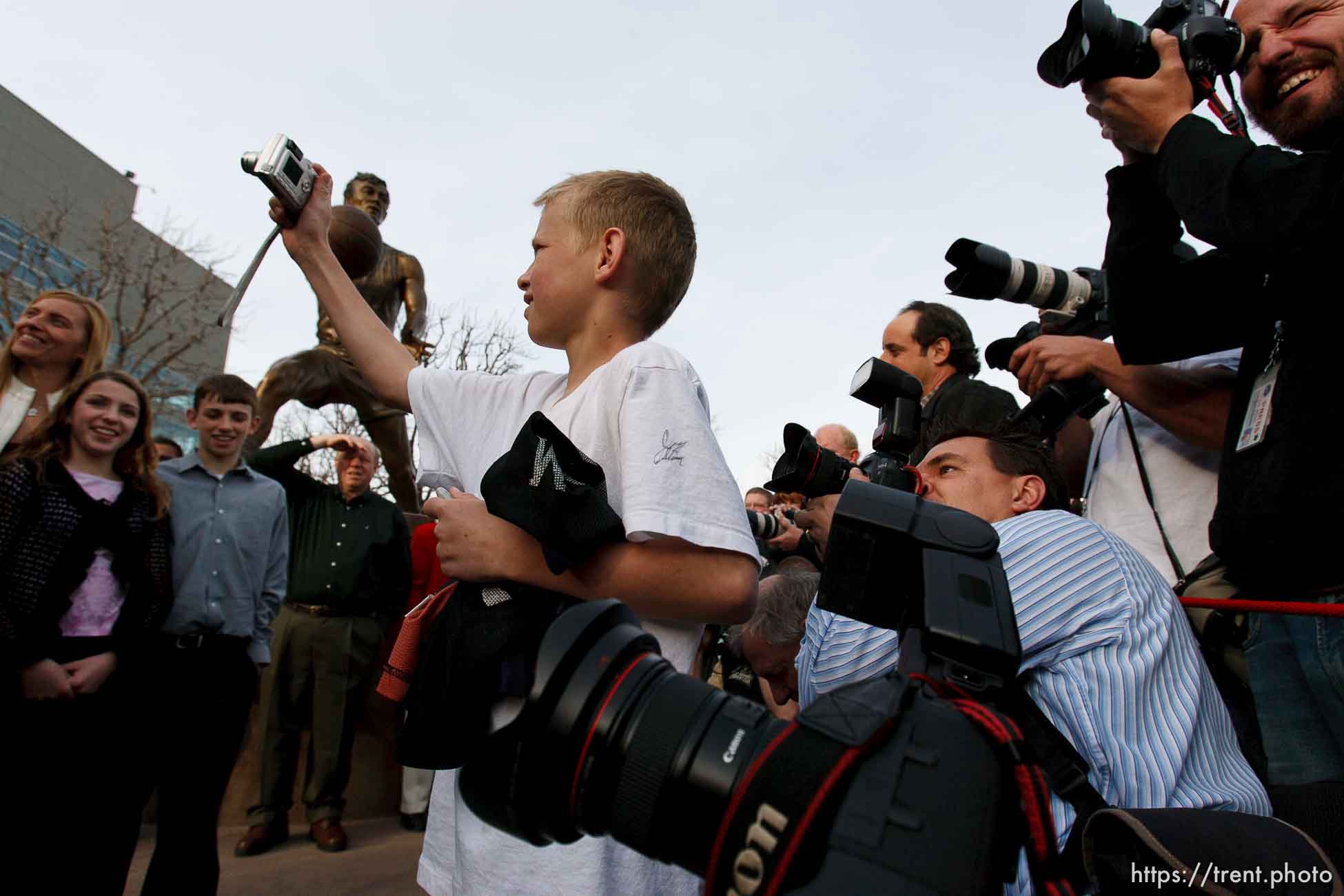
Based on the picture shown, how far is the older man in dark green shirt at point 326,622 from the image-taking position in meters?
4.36

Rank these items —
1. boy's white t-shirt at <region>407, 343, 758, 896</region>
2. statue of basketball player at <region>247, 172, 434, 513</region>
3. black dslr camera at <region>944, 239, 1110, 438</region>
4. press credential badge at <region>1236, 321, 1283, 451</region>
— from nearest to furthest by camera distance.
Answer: boy's white t-shirt at <region>407, 343, 758, 896</region>
press credential badge at <region>1236, 321, 1283, 451</region>
black dslr camera at <region>944, 239, 1110, 438</region>
statue of basketball player at <region>247, 172, 434, 513</region>

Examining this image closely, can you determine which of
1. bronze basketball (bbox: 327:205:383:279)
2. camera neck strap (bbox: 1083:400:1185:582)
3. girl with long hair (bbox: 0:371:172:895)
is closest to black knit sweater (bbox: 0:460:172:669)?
girl with long hair (bbox: 0:371:172:895)

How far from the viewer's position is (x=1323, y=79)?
62.3 inches

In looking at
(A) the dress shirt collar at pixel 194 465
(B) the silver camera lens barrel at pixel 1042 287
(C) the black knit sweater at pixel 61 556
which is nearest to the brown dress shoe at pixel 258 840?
(C) the black knit sweater at pixel 61 556

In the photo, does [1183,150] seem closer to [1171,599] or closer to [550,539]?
[1171,599]

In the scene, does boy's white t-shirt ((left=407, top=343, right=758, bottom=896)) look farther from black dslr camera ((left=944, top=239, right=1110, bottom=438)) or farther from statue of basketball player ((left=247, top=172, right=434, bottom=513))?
statue of basketball player ((left=247, top=172, right=434, bottom=513))

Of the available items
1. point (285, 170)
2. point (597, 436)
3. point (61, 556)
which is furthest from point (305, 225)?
point (61, 556)

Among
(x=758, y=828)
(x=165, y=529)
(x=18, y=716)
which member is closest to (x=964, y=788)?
A: (x=758, y=828)

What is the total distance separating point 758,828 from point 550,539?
60 cm

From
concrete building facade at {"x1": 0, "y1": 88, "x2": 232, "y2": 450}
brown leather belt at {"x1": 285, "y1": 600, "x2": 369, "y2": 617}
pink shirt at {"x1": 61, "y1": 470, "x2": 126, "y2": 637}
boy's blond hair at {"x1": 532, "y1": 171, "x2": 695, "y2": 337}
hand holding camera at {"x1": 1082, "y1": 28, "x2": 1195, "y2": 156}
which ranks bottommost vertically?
brown leather belt at {"x1": 285, "y1": 600, "x2": 369, "y2": 617}

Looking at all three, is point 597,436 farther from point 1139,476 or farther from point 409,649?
point 1139,476

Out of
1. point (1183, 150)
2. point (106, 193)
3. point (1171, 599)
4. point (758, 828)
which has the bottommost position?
point (758, 828)

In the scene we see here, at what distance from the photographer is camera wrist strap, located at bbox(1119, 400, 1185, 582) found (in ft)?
6.04

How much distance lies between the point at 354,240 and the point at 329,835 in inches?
118
